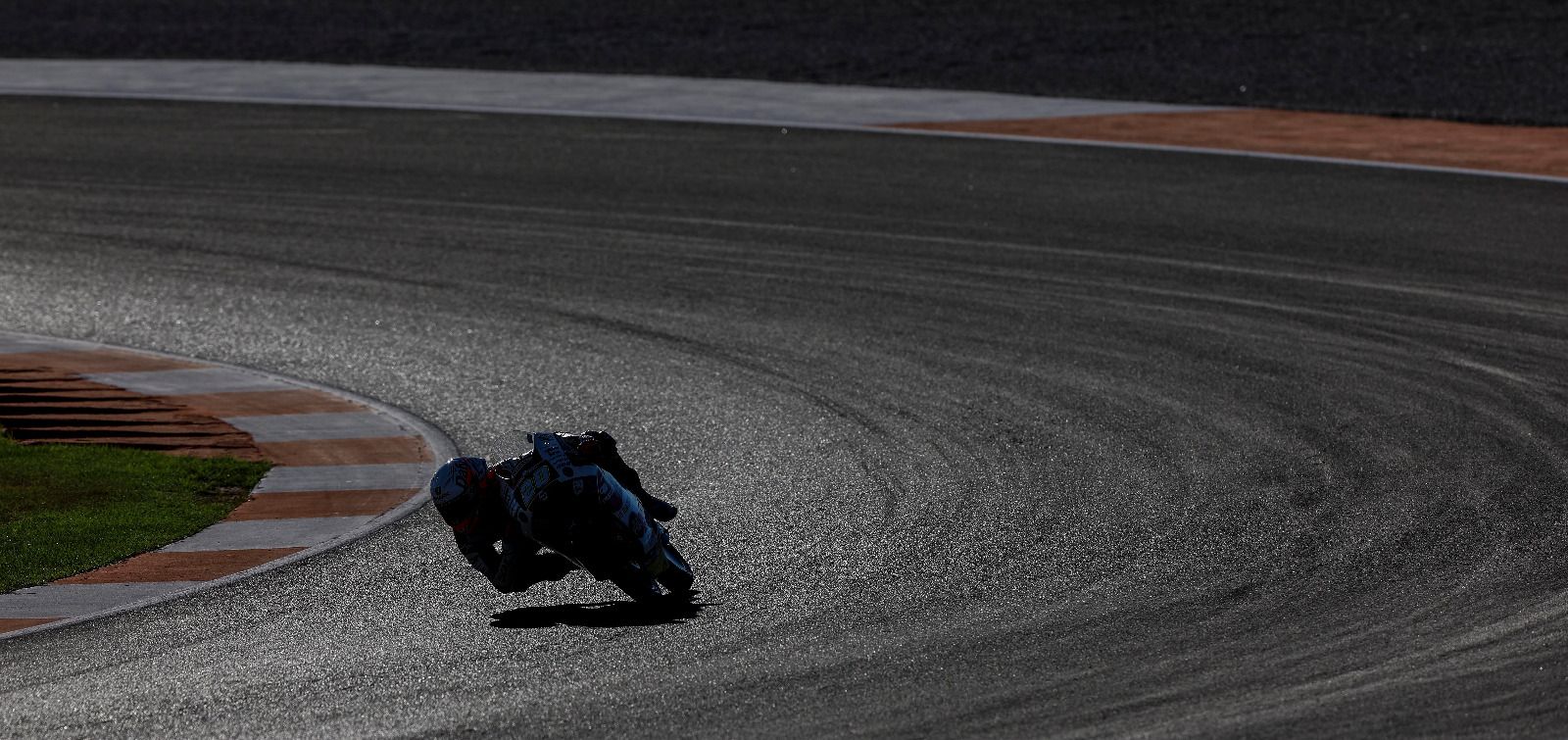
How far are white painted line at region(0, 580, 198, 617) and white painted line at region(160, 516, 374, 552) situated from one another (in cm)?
52

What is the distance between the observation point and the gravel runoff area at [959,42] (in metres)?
22.1

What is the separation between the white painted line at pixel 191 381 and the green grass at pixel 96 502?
44.4 inches

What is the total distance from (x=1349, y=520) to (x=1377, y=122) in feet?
41.4

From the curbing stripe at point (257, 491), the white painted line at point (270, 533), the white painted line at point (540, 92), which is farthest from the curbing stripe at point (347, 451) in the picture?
the white painted line at point (540, 92)

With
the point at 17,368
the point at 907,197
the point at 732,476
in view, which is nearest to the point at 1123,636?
the point at 732,476

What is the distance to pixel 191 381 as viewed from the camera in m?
10.8

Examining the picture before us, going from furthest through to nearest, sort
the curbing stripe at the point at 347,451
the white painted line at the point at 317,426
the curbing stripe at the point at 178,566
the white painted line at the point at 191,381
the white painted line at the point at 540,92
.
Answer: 1. the white painted line at the point at 540,92
2. the white painted line at the point at 191,381
3. the white painted line at the point at 317,426
4. the curbing stripe at the point at 347,451
5. the curbing stripe at the point at 178,566

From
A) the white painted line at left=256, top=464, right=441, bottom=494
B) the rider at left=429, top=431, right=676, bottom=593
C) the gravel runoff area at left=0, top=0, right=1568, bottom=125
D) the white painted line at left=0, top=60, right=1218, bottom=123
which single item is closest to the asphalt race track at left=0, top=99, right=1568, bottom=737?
the rider at left=429, top=431, right=676, bottom=593

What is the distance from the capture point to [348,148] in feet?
60.2

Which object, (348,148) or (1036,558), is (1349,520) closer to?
(1036,558)

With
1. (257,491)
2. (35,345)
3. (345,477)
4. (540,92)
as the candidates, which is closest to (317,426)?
(345,477)

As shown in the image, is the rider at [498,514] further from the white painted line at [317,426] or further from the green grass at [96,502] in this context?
the white painted line at [317,426]

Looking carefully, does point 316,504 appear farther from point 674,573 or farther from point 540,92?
point 540,92

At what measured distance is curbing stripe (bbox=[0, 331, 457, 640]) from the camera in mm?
7383
